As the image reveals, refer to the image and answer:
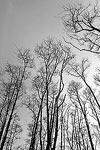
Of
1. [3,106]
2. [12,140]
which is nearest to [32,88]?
[3,106]

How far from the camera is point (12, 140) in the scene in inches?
954

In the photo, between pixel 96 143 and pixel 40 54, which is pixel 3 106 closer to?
pixel 40 54

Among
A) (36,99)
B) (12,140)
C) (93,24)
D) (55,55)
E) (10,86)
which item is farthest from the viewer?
(12,140)

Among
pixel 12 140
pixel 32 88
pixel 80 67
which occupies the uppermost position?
pixel 80 67

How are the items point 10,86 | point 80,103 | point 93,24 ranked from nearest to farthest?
point 93,24 → point 10,86 → point 80,103

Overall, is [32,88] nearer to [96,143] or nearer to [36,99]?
[36,99]

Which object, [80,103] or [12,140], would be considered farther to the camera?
[12,140]

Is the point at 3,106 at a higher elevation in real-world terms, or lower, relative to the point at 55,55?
lower

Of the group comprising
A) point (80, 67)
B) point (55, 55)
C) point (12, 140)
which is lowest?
point (12, 140)

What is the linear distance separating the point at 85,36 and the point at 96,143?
25.6 metres

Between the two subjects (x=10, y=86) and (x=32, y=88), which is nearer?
(x=32, y=88)

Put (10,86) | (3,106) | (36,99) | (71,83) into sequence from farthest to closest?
(71,83) < (3,106) < (10,86) < (36,99)

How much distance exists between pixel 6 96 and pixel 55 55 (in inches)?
314

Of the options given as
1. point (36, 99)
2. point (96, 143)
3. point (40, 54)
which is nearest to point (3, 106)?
point (36, 99)
